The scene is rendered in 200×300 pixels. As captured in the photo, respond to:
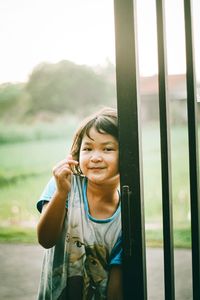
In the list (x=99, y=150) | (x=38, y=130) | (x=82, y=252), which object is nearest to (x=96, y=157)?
(x=99, y=150)

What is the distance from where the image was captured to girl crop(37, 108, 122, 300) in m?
1.59

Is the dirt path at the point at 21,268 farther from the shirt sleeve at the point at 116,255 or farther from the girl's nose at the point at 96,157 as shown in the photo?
the girl's nose at the point at 96,157

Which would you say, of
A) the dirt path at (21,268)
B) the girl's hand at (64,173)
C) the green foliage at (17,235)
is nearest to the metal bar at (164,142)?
the dirt path at (21,268)

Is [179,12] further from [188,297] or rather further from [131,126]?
[188,297]

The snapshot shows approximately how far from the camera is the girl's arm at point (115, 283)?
5.33 feet

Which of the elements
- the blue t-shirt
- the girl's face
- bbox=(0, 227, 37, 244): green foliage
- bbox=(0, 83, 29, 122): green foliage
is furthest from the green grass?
bbox=(0, 83, 29, 122): green foliage

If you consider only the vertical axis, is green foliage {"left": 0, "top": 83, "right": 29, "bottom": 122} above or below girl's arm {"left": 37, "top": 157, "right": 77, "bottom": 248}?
above

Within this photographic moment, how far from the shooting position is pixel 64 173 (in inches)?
62.2

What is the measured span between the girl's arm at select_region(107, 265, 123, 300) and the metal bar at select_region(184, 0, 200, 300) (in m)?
0.34

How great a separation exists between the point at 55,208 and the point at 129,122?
43cm

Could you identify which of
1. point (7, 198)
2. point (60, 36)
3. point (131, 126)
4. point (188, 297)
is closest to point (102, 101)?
point (131, 126)

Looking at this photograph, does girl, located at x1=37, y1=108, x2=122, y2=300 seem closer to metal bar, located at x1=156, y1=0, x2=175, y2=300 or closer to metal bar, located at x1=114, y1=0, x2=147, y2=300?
metal bar, located at x1=114, y1=0, x2=147, y2=300

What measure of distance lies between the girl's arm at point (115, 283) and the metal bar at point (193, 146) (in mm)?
337

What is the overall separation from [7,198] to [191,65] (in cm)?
90
